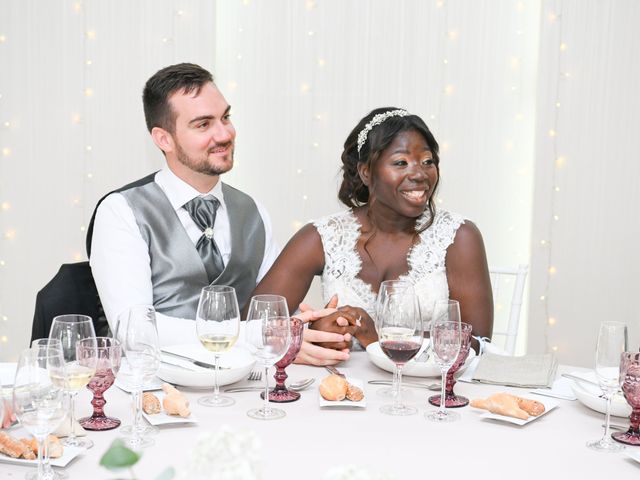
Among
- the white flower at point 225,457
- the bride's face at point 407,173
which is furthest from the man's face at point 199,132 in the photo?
the white flower at point 225,457

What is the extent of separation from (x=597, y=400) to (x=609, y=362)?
17 centimetres

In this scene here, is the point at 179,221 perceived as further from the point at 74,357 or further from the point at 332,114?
the point at 332,114

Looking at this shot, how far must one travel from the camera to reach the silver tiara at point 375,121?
105 inches

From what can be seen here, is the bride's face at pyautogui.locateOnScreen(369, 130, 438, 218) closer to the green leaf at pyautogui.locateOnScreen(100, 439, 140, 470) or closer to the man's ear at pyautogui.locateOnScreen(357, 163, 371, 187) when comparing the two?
the man's ear at pyautogui.locateOnScreen(357, 163, 371, 187)

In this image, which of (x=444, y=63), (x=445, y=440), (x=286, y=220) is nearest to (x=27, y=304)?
(x=286, y=220)

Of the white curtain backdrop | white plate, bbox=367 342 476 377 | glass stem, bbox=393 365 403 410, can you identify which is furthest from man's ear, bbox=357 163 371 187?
the white curtain backdrop

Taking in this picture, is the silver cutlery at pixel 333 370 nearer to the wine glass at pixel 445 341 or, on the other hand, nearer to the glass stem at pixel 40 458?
the wine glass at pixel 445 341

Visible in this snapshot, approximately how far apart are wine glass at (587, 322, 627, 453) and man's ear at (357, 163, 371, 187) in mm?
1337

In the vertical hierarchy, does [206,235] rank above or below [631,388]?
above

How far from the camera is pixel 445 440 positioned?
1.47 m

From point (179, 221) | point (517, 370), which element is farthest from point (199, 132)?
point (517, 370)

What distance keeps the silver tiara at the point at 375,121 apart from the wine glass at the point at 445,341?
118cm

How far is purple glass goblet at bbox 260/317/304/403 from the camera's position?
5.50 ft

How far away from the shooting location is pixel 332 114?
13.9 feet
